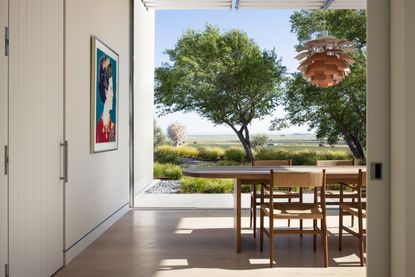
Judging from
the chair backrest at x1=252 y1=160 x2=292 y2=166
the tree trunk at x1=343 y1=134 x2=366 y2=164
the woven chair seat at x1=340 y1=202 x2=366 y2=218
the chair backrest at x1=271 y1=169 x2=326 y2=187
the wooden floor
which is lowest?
the wooden floor

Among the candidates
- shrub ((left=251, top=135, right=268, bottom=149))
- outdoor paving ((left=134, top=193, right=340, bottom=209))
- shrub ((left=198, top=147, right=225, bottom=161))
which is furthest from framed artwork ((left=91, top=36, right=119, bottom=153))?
shrub ((left=251, top=135, right=268, bottom=149))

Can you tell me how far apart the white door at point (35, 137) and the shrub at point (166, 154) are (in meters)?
4.38

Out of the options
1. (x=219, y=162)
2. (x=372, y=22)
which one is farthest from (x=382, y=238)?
(x=219, y=162)

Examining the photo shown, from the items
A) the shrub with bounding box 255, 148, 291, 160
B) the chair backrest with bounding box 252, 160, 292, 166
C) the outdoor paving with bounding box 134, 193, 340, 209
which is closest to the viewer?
the chair backrest with bounding box 252, 160, 292, 166

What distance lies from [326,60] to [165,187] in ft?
13.8

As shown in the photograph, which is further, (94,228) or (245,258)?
(94,228)

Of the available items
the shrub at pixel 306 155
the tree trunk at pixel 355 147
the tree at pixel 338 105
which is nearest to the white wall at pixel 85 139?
the shrub at pixel 306 155

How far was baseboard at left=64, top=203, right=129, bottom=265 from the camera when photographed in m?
4.11

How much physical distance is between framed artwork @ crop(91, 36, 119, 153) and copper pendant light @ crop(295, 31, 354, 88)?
2251 mm

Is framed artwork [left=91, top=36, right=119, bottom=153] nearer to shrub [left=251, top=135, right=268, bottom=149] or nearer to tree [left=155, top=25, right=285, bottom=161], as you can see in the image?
tree [left=155, top=25, right=285, bottom=161]

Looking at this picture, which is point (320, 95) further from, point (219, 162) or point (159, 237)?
point (159, 237)

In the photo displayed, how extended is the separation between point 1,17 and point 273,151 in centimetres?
582

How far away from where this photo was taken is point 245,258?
4.20 meters
